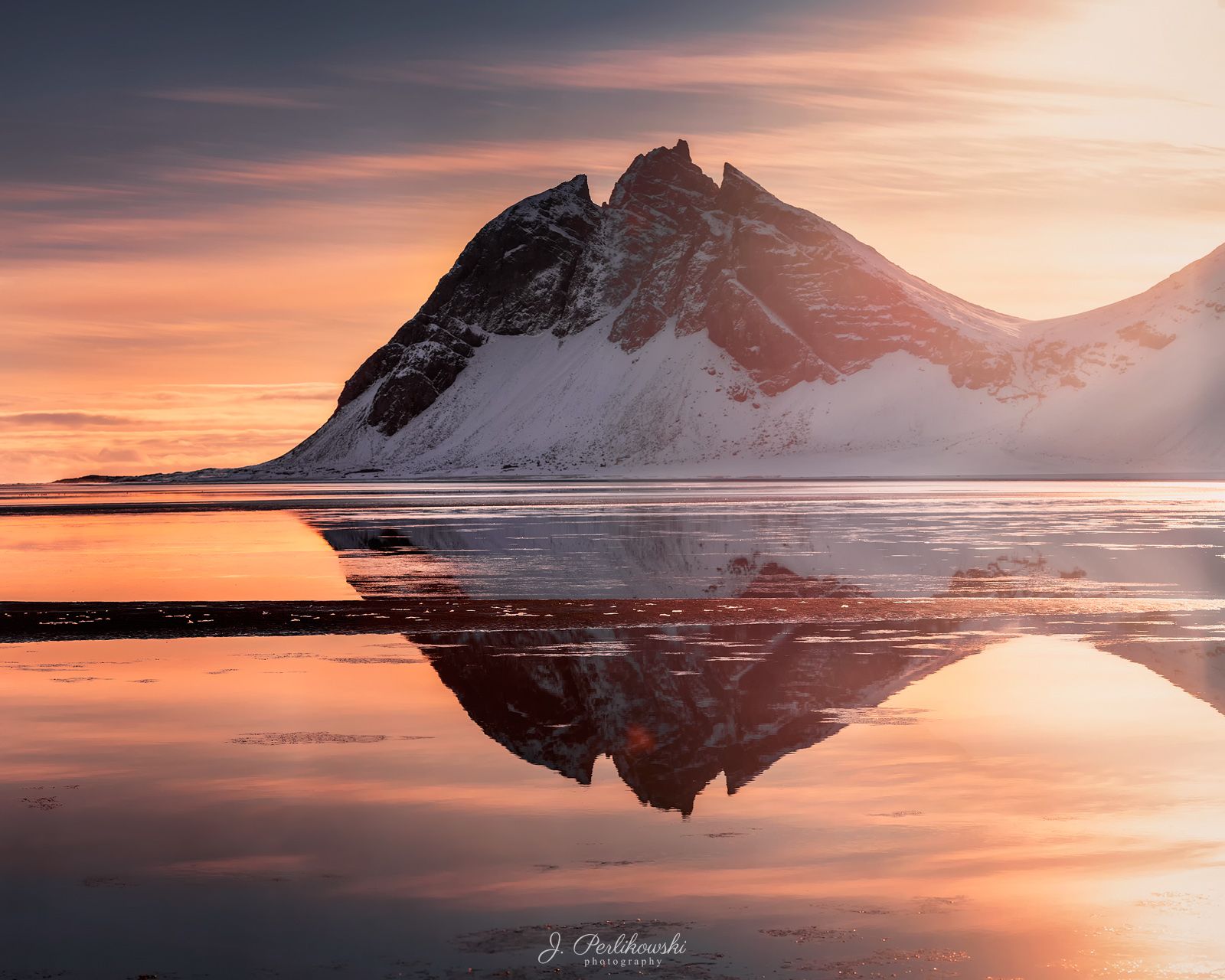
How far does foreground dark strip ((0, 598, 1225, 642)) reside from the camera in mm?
31391

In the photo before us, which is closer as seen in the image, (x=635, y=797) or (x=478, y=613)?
(x=635, y=797)

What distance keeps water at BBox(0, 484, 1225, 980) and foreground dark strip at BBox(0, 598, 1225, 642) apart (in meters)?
0.48

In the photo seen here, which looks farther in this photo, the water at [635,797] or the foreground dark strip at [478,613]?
the foreground dark strip at [478,613]

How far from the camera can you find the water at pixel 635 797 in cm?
1073

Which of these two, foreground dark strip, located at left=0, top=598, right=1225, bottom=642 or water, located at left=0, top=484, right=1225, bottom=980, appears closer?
water, located at left=0, top=484, right=1225, bottom=980

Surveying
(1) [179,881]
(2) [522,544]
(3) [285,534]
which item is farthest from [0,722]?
(3) [285,534]

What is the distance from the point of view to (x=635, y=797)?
15.4 m

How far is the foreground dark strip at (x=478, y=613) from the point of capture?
103 ft

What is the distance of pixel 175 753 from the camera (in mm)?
17797

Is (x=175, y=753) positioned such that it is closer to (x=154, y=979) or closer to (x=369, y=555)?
(x=154, y=979)

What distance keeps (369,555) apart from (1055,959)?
1809 inches

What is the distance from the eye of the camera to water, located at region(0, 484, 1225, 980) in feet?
35.2

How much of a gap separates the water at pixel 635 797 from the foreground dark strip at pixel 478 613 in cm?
48

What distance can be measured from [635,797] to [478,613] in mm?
18873
